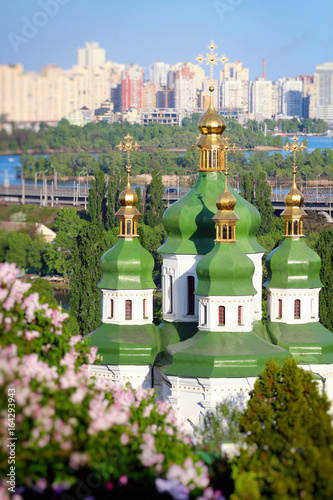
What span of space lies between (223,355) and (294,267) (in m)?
3.80

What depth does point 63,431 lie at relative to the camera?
1566 cm

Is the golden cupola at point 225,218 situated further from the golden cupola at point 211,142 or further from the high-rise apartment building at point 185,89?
the high-rise apartment building at point 185,89

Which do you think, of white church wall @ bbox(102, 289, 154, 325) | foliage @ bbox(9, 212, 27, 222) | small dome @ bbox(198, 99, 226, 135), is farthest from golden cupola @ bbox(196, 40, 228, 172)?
foliage @ bbox(9, 212, 27, 222)

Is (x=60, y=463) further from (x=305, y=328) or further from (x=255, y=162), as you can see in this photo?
(x=255, y=162)

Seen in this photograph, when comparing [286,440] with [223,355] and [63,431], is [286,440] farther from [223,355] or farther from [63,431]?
[223,355]

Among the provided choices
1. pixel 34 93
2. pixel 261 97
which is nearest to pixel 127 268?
pixel 34 93

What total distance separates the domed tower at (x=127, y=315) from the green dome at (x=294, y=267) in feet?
9.10

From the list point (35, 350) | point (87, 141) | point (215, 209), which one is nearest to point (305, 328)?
point (215, 209)

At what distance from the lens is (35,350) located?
750 inches

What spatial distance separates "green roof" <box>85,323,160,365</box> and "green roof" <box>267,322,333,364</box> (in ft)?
8.76

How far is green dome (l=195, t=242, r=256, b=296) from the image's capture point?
28766 millimetres

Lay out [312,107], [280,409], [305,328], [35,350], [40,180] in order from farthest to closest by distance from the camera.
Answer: [312,107] < [40,180] < [305,328] < [280,409] < [35,350]

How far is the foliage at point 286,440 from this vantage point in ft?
54.7

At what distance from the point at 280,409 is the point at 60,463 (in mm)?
7247
